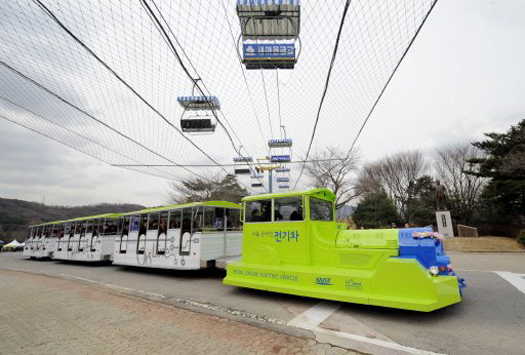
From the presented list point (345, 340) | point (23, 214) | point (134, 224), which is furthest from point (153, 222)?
point (23, 214)

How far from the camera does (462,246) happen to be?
17.6 metres

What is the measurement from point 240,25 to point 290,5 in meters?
1.02

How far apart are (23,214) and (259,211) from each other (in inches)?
2738

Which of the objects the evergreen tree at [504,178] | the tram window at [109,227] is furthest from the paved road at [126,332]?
the evergreen tree at [504,178]

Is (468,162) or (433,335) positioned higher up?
(468,162)

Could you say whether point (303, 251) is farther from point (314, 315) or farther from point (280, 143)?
point (280, 143)

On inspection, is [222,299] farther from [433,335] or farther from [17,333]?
[433,335]

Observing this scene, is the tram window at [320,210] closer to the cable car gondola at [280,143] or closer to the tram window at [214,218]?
the tram window at [214,218]

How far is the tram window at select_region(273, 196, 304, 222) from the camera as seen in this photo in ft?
17.9

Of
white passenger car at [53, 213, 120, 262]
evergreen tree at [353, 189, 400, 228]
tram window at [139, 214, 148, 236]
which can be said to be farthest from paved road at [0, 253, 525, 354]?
evergreen tree at [353, 189, 400, 228]

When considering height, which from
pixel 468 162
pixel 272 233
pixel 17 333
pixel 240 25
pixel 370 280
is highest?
pixel 468 162

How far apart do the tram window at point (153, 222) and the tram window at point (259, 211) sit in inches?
179

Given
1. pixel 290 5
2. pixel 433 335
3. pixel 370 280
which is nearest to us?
pixel 433 335

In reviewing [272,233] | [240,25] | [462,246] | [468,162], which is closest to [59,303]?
[272,233]
